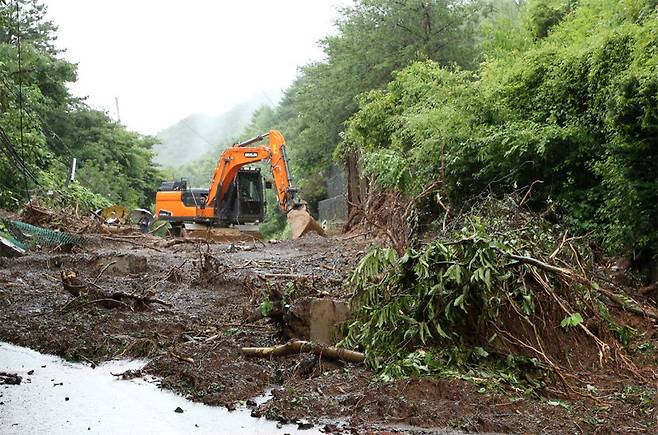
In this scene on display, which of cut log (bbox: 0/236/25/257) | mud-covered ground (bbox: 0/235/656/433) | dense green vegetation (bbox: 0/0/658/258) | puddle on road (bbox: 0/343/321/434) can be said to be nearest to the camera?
puddle on road (bbox: 0/343/321/434)

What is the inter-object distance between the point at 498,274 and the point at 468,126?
5.53 m

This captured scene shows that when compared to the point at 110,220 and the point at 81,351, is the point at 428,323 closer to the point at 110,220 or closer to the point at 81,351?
the point at 81,351

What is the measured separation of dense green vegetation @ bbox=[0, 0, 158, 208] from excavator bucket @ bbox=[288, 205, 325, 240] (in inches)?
310

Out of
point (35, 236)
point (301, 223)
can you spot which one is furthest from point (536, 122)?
point (301, 223)

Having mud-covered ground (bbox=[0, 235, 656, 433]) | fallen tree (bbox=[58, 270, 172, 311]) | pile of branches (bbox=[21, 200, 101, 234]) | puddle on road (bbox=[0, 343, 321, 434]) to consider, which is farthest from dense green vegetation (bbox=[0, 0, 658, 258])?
puddle on road (bbox=[0, 343, 321, 434])

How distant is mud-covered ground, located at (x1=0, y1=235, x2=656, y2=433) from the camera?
4.56 metres

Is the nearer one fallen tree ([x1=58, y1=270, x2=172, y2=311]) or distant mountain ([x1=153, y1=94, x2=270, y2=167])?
fallen tree ([x1=58, y1=270, x2=172, y2=311])

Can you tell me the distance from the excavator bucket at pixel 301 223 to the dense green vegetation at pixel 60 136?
7875 millimetres

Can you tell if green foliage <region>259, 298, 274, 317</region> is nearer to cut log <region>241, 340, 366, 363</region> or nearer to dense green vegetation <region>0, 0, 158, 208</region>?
cut log <region>241, 340, 366, 363</region>

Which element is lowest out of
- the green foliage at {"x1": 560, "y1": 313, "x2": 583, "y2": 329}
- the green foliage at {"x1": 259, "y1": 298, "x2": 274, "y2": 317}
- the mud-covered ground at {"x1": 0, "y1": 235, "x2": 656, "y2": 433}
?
the mud-covered ground at {"x1": 0, "y1": 235, "x2": 656, "y2": 433}

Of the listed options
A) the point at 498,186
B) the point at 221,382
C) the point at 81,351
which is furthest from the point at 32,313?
the point at 498,186

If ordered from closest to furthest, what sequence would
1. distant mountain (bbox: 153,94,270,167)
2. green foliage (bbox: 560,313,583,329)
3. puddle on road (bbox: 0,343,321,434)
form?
puddle on road (bbox: 0,343,321,434) → green foliage (bbox: 560,313,583,329) → distant mountain (bbox: 153,94,270,167)

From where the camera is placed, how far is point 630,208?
7.73 meters

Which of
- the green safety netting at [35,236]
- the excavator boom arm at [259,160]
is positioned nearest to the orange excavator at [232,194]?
the excavator boom arm at [259,160]
